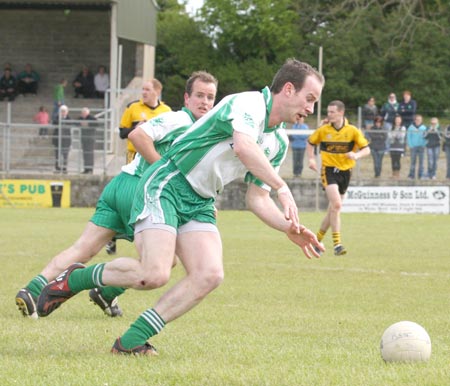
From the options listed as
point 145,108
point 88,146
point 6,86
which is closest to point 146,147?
point 145,108

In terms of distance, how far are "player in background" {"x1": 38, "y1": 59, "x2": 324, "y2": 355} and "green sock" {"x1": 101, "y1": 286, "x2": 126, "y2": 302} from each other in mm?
1582

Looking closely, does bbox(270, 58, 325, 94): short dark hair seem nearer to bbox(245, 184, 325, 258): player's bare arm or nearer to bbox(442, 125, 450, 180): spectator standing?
bbox(245, 184, 325, 258): player's bare arm

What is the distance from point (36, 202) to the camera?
28.1 metres

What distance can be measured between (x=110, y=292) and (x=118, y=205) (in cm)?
71

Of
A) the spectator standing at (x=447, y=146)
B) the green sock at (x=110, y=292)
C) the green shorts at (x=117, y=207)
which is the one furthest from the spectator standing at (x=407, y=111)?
the green sock at (x=110, y=292)

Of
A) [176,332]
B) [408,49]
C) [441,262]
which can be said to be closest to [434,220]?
[441,262]

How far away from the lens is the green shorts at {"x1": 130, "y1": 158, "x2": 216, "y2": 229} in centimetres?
630

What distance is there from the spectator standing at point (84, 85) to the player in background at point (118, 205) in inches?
1131

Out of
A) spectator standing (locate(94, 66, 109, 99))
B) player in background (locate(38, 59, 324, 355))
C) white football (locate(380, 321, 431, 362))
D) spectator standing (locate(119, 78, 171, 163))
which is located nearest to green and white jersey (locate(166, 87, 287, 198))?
player in background (locate(38, 59, 324, 355))

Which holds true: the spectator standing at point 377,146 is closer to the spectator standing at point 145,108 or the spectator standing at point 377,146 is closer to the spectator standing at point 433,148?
the spectator standing at point 433,148

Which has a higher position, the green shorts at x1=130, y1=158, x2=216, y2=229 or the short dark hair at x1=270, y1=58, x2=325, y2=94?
the short dark hair at x1=270, y1=58, x2=325, y2=94

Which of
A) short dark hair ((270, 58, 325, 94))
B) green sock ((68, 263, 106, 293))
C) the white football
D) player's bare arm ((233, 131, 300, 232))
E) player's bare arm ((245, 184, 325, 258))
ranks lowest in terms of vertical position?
the white football

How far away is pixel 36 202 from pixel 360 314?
65.5ft

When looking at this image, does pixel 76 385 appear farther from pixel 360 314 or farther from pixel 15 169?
pixel 15 169
